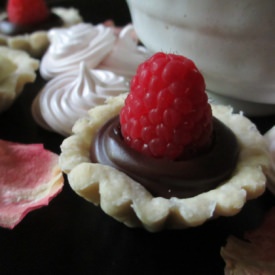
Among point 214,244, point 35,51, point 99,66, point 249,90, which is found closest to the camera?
point 214,244

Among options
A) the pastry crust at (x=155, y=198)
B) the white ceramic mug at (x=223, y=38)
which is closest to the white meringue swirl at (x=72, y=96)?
the white ceramic mug at (x=223, y=38)

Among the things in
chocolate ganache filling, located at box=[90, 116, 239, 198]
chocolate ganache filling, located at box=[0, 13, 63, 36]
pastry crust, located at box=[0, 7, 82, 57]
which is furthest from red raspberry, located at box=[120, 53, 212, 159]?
chocolate ganache filling, located at box=[0, 13, 63, 36]

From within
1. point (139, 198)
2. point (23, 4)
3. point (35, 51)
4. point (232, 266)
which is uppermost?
point (139, 198)

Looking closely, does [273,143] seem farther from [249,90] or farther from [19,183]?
[19,183]

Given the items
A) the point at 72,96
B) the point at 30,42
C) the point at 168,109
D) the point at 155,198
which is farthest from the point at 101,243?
the point at 30,42

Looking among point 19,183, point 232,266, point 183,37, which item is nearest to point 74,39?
point 183,37

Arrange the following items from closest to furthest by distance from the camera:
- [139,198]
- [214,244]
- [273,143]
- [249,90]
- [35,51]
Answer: [139,198], [214,244], [273,143], [249,90], [35,51]

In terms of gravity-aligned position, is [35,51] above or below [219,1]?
below
